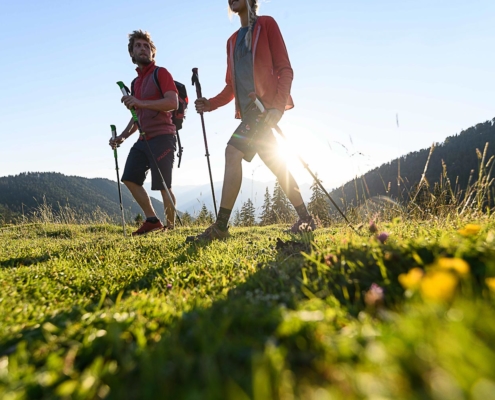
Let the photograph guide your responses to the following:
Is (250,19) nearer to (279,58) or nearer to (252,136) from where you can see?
(279,58)

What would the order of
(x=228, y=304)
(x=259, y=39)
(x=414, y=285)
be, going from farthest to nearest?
(x=259, y=39)
(x=228, y=304)
(x=414, y=285)

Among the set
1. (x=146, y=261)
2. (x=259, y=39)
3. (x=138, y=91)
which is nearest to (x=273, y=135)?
(x=259, y=39)

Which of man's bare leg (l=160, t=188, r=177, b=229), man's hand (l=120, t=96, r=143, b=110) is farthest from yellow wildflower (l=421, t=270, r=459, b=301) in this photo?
man's bare leg (l=160, t=188, r=177, b=229)

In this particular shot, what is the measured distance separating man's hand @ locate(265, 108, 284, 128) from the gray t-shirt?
619 millimetres

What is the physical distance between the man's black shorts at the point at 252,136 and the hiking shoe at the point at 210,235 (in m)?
1.23

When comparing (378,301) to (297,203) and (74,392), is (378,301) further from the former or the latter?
(297,203)

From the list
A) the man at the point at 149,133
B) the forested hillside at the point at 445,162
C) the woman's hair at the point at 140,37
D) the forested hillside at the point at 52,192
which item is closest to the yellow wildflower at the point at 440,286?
the man at the point at 149,133

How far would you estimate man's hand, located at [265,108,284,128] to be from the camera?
5074 millimetres

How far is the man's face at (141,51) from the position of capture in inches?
302

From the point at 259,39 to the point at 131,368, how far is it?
5.21m

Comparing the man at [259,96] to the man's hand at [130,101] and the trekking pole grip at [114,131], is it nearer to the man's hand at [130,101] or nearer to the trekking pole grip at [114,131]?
the man's hand at [130,101]

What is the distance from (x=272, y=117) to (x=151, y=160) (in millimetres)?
3742

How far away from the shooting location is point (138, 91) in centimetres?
795

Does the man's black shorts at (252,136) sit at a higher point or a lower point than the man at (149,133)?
lower
